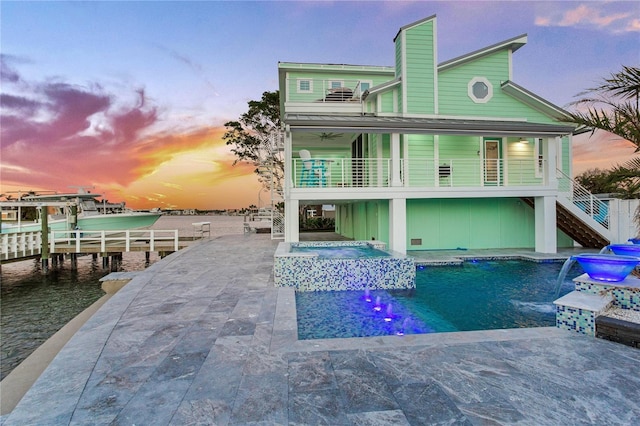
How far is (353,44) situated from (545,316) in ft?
58.1

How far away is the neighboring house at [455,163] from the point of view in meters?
11.0

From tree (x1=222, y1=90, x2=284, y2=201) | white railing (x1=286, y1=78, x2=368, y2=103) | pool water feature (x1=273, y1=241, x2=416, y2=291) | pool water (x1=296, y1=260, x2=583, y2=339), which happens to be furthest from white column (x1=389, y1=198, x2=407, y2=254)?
tree (x1=222, y1=90, x2=284, y2=201)

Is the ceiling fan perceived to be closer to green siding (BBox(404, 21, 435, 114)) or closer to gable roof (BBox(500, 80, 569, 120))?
green siding (BBox(404, 21, 435, 114))

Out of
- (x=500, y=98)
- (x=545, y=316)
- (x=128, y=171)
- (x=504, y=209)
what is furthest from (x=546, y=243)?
(x=128, y=171)

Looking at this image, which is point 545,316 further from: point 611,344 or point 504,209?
point 504,209

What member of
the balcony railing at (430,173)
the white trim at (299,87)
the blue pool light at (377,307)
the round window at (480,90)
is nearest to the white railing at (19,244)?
the balcony railing at (430,173)

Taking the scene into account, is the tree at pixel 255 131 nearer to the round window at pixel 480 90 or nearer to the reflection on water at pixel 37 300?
the reflection on water at pixel 37 300

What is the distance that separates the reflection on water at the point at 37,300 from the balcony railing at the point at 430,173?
8.36 m

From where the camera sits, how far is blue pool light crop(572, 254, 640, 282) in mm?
4301

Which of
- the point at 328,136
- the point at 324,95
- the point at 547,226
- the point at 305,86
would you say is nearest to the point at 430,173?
the point at 547,226

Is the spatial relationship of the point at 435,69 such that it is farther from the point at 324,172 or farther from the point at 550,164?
the point at 324,172

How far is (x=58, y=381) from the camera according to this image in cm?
293

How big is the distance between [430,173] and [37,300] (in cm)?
1522

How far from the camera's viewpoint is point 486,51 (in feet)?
42.5
